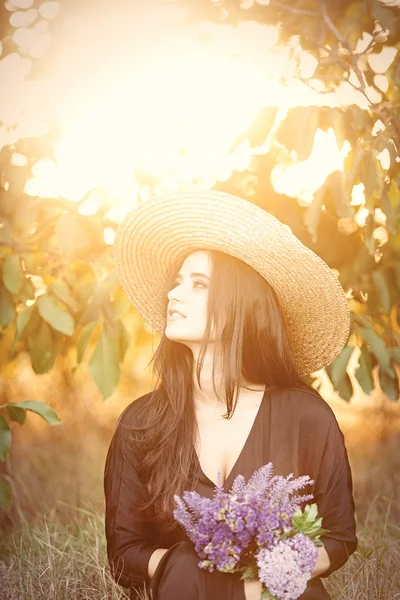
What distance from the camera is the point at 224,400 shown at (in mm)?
1723

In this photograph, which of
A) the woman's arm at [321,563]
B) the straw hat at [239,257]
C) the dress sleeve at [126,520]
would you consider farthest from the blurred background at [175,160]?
the woman's arm at [321,563]

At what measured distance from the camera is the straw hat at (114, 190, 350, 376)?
1.67 metres

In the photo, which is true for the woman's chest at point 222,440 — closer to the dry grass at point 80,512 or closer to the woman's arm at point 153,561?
the woman's arm at point 153,561

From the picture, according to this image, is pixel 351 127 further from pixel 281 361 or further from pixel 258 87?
pixel 281 361

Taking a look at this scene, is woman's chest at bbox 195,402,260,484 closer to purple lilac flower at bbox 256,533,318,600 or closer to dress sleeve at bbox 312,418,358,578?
dress sleeve at bbox 312,418,358,578

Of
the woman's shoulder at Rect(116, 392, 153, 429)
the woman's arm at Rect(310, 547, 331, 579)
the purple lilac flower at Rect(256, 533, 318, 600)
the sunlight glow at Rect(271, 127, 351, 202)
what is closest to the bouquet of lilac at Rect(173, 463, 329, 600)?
the purple lilac flower at Rect(256, 533, 318, 600)

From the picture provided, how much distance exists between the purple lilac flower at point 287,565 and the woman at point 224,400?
0.71ft

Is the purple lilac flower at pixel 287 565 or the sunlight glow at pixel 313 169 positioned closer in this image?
the purple lilac flower at pixel 287 565

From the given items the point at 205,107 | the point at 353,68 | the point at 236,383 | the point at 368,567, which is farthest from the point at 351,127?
the point at 368,567

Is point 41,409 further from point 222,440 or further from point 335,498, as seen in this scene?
point 335,498

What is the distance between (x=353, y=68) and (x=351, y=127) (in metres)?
0.20

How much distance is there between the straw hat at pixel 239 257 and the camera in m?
1.67

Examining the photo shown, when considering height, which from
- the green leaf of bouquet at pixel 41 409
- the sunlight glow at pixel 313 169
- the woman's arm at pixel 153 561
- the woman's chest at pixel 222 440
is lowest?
the woman's arm at pixel 153 561

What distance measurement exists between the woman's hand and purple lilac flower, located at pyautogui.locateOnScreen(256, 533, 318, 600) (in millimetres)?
93
